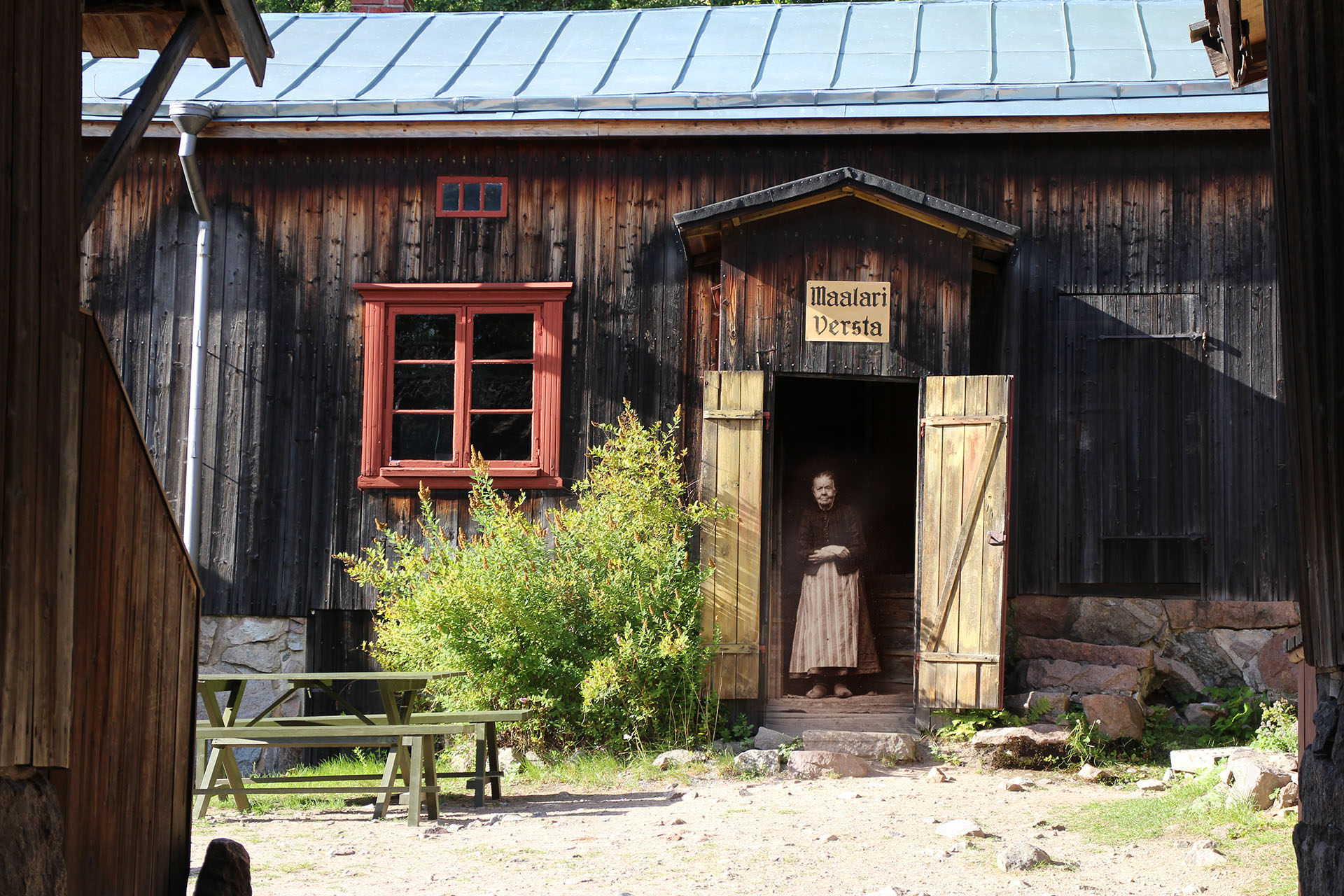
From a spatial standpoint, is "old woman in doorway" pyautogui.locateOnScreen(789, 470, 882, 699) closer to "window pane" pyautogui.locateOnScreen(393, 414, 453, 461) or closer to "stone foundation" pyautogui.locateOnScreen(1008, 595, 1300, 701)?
"stone foundation" pyautogui.locateOnScreen(1008, 595, 1300, 701)

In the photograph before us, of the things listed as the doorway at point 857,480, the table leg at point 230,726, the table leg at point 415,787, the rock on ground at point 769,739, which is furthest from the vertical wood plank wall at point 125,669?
the doorway at point 857,480

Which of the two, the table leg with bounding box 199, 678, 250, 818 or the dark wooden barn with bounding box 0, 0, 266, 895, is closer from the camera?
the dark wooden barn with bounding box 0, 0, 266, 895

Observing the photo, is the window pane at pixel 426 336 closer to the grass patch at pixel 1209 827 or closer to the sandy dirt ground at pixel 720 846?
the sandy dirt ground at pixel 720 846

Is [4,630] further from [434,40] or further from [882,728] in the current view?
[434,40]

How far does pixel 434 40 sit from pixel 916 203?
218 inches

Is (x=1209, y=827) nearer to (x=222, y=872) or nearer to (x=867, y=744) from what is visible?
(x=867, y=744)

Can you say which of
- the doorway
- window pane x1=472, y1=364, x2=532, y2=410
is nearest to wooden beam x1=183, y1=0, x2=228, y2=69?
window pane x1=472, y1=364, x2=532, y2=410

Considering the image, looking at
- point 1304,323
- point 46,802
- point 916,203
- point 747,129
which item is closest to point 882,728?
point 916,203

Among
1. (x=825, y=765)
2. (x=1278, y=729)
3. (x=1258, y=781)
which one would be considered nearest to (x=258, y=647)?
(x=825, y=765)

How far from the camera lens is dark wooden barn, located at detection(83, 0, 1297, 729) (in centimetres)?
1035

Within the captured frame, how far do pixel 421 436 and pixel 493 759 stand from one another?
11.9ft

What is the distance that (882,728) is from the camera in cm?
971

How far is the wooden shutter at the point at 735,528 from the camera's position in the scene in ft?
31.3

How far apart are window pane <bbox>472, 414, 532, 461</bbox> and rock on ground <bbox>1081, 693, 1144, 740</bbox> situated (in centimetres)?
470
